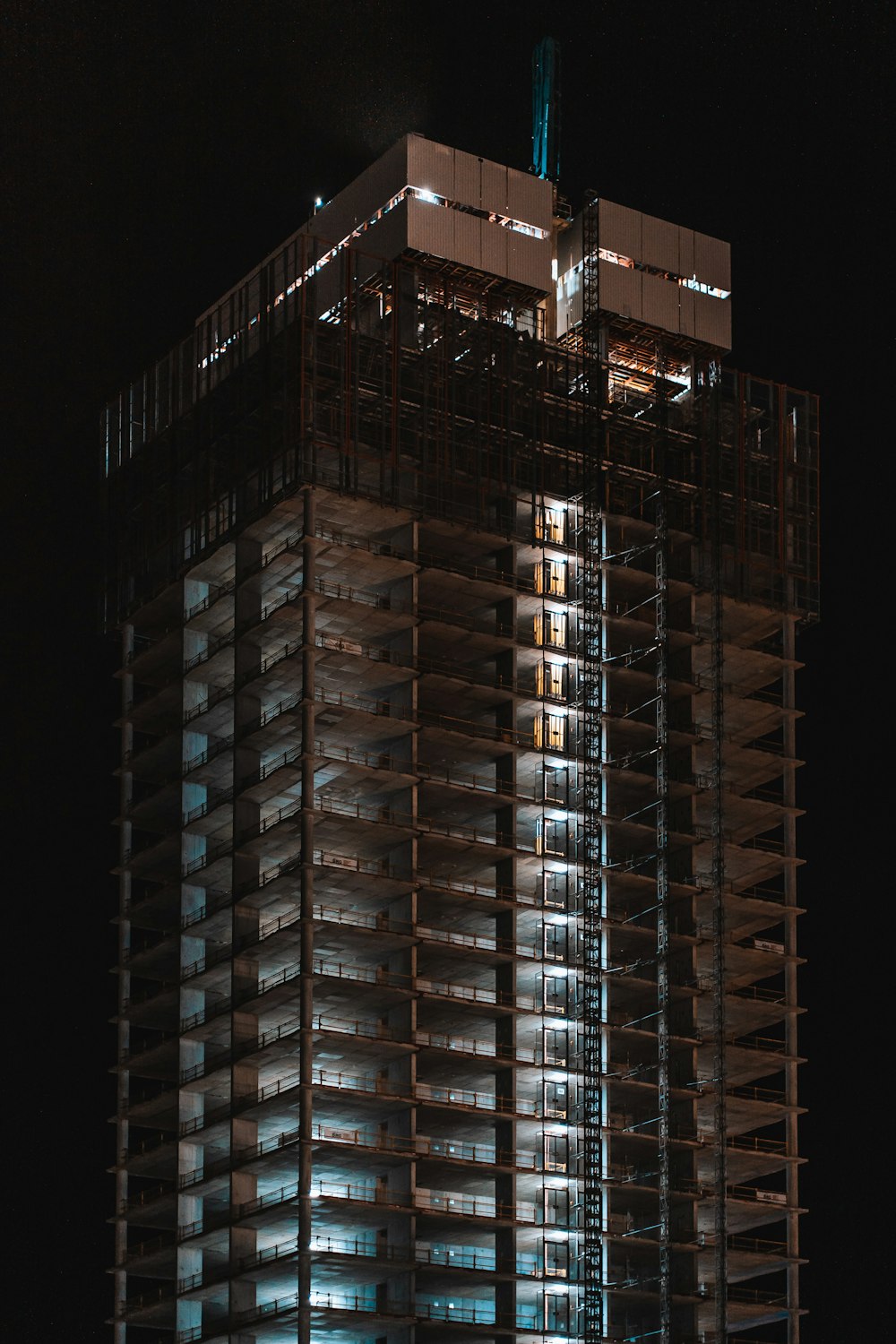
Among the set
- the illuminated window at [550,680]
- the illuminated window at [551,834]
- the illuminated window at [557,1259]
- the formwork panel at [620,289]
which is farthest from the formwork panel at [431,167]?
the illuminated window at [557,1259]

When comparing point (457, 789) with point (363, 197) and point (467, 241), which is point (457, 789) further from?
point (363, 197)

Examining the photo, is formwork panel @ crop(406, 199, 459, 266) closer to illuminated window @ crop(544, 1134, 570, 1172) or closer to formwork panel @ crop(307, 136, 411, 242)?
formwork panel @ crop(307, 136, 411, 242)

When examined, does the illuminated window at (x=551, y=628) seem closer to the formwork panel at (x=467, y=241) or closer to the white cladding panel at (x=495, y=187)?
the formwork panel at (x=467, y=241)

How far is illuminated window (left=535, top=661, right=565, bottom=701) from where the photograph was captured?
514 ft

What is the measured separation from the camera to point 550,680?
15812 centimetres

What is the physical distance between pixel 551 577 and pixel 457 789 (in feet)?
53.5

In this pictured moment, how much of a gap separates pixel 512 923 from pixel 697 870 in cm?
1531

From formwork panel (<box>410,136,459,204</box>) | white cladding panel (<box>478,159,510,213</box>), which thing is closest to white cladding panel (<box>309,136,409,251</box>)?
formwork panel (<box>410,136,459,204</box>)

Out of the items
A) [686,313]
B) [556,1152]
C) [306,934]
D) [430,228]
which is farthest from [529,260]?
[556,1152]

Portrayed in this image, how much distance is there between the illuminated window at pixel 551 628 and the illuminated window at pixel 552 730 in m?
4.07

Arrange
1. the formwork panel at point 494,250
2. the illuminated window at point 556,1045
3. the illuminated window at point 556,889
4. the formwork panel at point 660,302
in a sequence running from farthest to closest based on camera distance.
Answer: the formwork panel at point 660,302 → the formwork panel at point 494,250 → the illuminated window at point 556,889 → the illuminated window at point 556,1045

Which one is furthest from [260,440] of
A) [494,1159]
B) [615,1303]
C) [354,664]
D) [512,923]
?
[615,1303]

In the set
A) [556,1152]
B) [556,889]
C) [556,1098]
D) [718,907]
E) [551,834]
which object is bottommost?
[556,1152]

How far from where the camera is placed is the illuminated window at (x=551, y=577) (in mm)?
158175
